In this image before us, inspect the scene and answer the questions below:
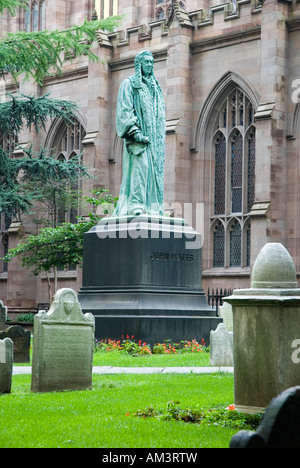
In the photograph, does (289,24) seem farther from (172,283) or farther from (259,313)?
(259,313)

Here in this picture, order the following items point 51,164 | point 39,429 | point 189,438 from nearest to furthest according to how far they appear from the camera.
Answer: point 189,438 < point 39,429 < point 51,164

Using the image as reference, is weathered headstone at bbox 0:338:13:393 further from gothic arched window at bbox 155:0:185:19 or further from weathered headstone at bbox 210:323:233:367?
gothic arched window at bbox 155:0:185:19

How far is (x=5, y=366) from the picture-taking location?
33.3 feet

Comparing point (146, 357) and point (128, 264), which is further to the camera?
point (128, 264)

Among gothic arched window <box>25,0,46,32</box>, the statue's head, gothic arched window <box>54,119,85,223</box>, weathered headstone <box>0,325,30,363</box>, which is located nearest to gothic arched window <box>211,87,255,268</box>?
gothic arched window <box>54,119,85,223</box>

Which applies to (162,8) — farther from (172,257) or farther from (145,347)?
(145,347)

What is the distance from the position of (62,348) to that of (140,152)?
8.04 meters

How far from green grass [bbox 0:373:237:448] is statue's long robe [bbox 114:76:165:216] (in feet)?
21.3

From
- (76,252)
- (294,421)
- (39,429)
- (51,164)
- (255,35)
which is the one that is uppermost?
(255,35)

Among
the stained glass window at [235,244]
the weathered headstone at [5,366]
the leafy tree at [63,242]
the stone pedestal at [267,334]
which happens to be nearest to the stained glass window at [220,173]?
the stained glass window at [235,244]

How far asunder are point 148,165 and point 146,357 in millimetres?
4373

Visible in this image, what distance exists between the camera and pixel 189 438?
6.92 metres

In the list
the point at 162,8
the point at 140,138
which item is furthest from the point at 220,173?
the point at 140,138

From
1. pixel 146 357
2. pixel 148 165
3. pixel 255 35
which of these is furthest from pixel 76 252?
pixel 146 357
